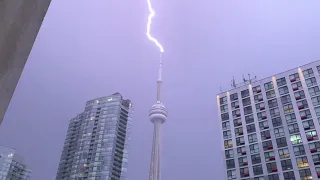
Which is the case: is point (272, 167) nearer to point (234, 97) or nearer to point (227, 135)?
point (227, 135)

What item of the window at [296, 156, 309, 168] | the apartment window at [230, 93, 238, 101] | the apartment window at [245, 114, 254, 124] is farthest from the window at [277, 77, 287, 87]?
the window at [296, 156, 309, 168]

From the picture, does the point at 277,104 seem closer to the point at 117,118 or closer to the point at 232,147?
the point at 232,147

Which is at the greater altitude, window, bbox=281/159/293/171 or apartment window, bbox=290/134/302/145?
apartment window, bbox=290/134/302/145

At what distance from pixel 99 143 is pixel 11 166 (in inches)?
2048

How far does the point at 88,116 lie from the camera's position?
16325 centimetres

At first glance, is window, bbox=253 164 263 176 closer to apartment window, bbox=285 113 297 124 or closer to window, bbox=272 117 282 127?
window, bbox=272 117 282 127

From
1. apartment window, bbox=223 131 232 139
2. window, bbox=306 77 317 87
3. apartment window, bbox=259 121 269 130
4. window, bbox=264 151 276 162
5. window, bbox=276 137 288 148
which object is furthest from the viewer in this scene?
apartment window, bbox=223 131 232 139

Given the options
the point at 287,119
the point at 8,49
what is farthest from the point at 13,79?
the point at 287,119

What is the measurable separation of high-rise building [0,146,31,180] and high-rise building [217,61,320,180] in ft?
400

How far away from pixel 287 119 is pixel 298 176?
1447cm

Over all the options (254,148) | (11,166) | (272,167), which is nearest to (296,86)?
(254,148)

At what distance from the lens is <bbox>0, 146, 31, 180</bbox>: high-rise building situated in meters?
146

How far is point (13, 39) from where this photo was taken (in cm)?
272

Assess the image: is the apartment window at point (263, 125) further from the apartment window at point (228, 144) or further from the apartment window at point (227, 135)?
the apartment window at point (228, 144)
